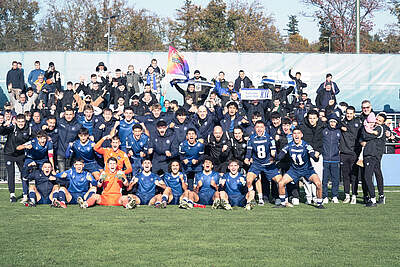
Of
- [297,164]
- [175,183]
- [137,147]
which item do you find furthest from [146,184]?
[297,164]

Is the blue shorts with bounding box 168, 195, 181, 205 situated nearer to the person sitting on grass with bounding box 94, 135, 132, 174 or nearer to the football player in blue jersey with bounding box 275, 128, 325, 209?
the person sitting on grass with bounding box 94, 135, 132, 174

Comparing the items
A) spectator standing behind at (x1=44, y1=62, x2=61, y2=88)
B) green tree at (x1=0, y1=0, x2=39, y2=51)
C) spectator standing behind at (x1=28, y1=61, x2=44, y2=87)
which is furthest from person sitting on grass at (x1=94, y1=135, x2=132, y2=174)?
green tree at (x1=0, y1=0, x2=39, y2=51)

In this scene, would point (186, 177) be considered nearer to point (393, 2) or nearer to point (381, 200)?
point (381, 200)

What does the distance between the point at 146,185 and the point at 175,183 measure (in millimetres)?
615

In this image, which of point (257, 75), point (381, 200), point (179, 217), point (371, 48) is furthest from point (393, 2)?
point (179, 217)

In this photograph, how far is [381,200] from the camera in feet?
40.3

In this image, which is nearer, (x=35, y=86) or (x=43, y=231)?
(x=43, y=231)

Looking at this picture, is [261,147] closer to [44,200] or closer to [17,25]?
[44,200]

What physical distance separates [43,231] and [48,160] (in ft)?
13.5

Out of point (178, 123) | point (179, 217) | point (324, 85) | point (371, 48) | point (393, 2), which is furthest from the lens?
point (371, 48)

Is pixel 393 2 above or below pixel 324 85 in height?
above

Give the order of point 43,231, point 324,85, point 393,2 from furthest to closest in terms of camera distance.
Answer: point 393,2
point 324,85
point 43,231

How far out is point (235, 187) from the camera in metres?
11.9

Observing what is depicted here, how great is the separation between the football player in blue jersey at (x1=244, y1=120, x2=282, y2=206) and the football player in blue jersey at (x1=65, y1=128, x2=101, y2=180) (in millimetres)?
3298
